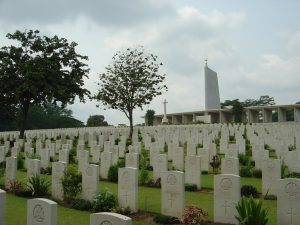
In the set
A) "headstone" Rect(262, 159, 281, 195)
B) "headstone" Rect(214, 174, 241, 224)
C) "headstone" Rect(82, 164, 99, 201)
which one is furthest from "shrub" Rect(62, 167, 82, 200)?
"headstone" Rect(262, 159, 281, 195)

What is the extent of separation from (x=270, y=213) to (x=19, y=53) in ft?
81.7

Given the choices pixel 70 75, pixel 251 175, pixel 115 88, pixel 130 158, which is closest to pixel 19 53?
pixel 70 75

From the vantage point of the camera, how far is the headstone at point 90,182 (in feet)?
33.4

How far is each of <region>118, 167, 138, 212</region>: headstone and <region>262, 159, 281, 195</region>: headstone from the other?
11.3 ft

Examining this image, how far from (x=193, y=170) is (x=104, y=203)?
3.59 metres

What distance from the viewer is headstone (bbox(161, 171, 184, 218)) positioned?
8.70 meters

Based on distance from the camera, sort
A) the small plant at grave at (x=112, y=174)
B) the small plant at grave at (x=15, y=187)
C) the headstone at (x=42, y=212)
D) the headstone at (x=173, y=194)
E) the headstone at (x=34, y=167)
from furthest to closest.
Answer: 1. the small plant at grave at (x=112, y=174)
2. the headstone at (x=34, y=167)
3. the small plant at grave at (x=15, y=187)
4. the headstone at (x=173, y=194)
5. the headstone at (x=42, y=212)

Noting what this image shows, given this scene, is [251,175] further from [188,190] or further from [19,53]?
[19,53]

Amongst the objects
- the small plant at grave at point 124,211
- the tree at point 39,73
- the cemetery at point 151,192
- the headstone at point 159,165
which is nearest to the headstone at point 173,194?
the cemetery at point 151,192

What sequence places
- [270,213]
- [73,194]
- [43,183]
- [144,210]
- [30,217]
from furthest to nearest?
1. [43,183]
2. [73,194]
3. [144,210]
4. [270,213]
5. [30,217]

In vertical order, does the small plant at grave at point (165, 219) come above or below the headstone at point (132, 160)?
below

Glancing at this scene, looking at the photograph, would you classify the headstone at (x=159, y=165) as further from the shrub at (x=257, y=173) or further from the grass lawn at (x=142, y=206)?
the shrub at (x=257, y=173)

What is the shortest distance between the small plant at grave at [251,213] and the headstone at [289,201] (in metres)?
0.73

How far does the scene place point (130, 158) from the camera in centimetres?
1368
